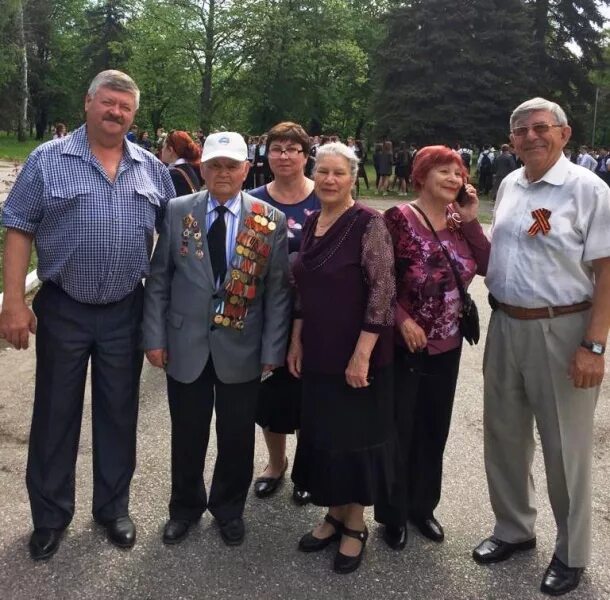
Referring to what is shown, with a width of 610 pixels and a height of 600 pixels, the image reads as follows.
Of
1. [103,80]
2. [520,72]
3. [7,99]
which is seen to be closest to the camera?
[103,80]

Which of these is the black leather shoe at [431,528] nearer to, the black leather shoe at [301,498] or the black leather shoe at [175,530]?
the black leather shoe at [301,498]

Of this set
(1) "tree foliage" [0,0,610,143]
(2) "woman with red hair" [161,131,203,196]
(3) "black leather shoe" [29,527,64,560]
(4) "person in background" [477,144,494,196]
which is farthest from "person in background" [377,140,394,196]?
(3) "black leather shoe" [29,527,64,560]

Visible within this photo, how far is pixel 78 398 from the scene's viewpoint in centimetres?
309

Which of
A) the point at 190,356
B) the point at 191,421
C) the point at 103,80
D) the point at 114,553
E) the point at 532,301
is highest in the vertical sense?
the point at 103,80

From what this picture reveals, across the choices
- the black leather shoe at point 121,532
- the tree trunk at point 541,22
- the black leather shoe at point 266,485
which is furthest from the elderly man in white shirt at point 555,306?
the tree trunk at point 541,22

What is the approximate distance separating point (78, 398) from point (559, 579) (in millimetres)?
2371

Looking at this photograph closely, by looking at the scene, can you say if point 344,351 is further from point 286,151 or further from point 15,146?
point 15,146

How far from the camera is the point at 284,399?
3520 millimetres

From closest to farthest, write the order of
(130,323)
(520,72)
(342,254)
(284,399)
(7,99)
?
(342,254), (130,323), (284,399), (520,72), (7,99)

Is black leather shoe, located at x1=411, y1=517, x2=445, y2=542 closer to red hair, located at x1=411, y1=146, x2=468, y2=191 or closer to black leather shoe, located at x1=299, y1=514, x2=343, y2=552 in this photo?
black leather shoe, located at x1=299, y1=514, x2=343, y2=552

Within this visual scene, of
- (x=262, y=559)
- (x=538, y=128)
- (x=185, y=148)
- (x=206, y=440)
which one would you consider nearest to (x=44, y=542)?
(x=206, y=440)

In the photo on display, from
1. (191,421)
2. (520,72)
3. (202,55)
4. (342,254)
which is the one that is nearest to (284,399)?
(191,421)

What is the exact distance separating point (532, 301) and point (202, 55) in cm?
3834

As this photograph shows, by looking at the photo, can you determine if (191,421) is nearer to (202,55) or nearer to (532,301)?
(532,301)
